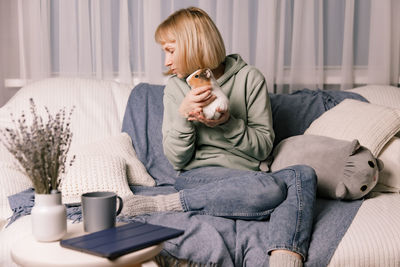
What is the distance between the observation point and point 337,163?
1.70m

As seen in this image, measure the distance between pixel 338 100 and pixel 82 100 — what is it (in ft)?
3.77

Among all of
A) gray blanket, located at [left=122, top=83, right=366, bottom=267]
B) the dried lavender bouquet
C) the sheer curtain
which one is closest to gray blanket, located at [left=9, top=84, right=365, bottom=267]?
gray blanket, located at [left=122, top=83, right=366, bottom=267]

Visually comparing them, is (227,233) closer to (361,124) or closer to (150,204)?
(150,204)

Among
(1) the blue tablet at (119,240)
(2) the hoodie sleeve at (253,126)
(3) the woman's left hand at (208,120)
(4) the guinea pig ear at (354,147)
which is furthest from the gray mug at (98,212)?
(4) the guinea pig ear at (354,147)

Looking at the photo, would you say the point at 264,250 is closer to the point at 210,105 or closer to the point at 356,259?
the point at 356,259

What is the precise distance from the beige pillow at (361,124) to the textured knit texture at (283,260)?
0.75 metres

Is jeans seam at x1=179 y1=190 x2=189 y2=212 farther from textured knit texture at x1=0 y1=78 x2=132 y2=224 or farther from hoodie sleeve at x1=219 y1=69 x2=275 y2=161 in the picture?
textured knit texture at x1=0 y1=78 x2=132 y2=224

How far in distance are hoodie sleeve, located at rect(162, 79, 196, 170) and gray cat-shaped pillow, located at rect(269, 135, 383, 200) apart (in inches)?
13.4

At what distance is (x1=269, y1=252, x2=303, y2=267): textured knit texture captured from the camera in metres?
1.22

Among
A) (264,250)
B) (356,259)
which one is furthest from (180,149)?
(356,259)

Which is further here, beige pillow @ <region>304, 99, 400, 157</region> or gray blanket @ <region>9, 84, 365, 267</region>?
beige pillow @ <region>304, 99, 400, 157</region>

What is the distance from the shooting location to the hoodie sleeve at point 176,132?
1.73 m

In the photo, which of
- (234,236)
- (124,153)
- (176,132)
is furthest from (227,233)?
(124,153)

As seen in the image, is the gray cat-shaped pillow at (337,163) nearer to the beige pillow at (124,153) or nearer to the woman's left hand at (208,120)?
the woman's left hand at (208,120)
